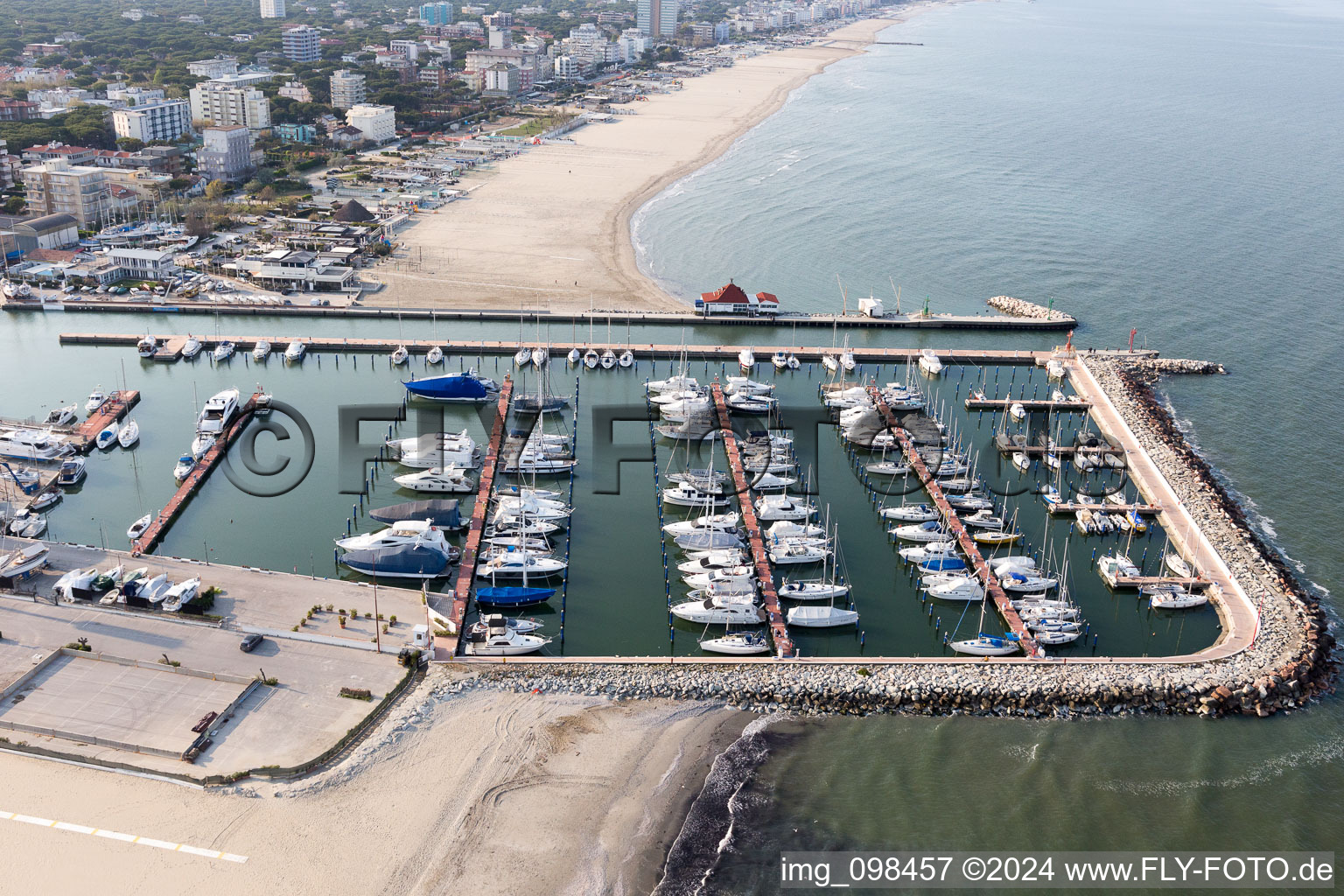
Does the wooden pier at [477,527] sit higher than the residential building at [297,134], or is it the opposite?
the residential building at [297,134]

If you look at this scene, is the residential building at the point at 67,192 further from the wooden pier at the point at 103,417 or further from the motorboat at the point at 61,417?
the motorboat at the point at 61,417

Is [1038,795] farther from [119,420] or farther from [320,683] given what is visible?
[119,420]

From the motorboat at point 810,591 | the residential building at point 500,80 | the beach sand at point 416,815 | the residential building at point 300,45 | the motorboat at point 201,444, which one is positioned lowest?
the beach sand at point 416,815

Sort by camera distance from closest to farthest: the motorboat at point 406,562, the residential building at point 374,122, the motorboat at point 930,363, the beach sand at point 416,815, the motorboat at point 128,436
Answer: the beach sand at point 416,815, the motorboat at point 406,562, the motorboat at point 128,436, the motorboat at point 930,363, the residential building at point 374,122

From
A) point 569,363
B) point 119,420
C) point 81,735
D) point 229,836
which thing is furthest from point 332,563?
point 569,363

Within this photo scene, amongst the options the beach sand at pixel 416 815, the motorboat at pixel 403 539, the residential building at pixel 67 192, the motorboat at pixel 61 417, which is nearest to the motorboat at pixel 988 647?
the beach sand at pixel 416 815

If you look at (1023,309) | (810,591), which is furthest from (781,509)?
(1023,309)

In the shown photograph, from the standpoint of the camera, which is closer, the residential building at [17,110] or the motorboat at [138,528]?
the motorboat at [138,528]

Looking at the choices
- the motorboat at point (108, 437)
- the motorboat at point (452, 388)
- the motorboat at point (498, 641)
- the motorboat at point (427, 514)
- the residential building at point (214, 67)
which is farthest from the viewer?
the residential building at point (214, 67)
